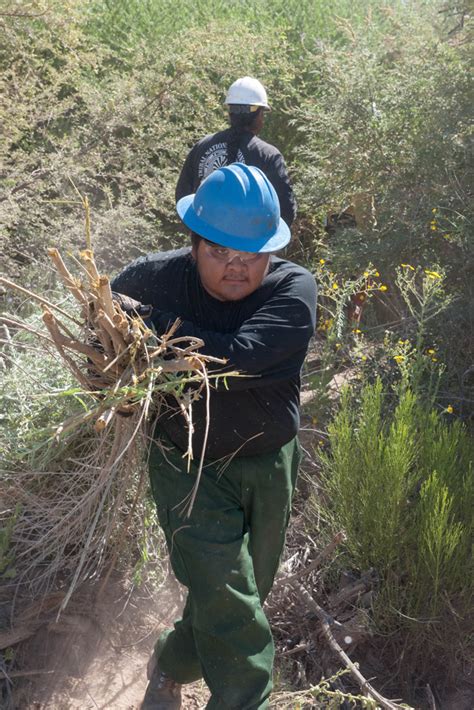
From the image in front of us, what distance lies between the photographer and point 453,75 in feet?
19.7

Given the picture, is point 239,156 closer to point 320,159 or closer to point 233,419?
point 320,159

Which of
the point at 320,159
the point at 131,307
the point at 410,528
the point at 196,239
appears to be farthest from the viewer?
the point at 320,159

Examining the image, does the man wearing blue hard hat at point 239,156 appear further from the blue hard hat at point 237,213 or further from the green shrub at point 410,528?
the blue hard hat at point 237,213

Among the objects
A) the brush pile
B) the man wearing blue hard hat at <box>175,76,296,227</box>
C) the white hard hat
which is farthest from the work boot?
the white hard hat

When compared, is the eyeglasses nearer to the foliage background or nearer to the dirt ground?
the dirt ground

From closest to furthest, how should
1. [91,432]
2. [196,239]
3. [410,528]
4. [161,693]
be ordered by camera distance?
1. [196,239]
2. [161,693]
3. [91,432]
4. [410,528]

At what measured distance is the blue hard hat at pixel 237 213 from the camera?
9.05 ft

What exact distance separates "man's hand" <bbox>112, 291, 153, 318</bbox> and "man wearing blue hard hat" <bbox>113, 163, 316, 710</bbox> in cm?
5

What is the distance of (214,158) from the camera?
19.1 feet

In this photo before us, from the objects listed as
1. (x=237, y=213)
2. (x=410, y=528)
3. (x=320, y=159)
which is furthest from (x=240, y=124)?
(x=237, y=213)

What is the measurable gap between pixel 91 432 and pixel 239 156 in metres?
2.86

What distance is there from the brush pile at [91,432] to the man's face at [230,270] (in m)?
0.25

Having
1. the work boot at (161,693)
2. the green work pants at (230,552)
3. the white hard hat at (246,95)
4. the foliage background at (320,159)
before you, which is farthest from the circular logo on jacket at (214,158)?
the work boot at (161,693)

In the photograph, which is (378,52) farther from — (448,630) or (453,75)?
(448,630)
